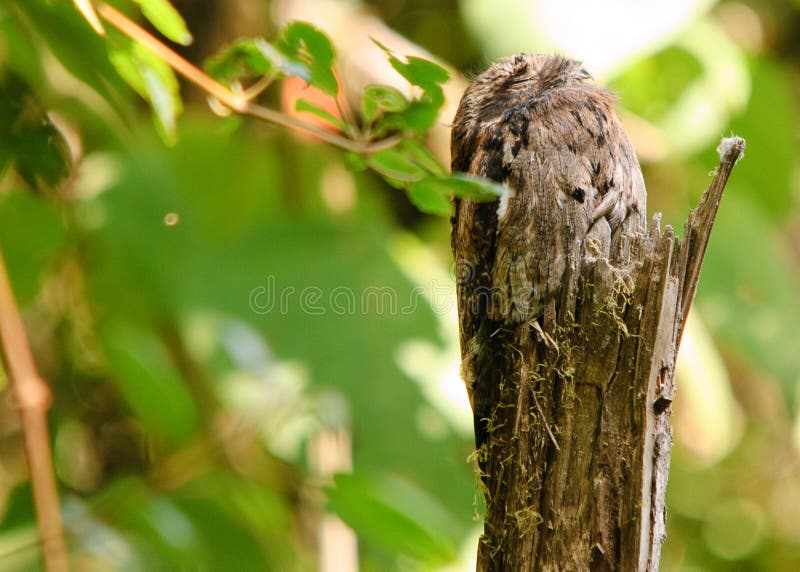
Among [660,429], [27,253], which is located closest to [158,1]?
[660,429]

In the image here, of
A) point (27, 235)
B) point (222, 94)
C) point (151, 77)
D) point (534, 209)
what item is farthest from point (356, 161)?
point (27, 235)

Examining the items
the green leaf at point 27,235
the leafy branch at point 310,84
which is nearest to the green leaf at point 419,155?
the leafy branch at point 310,84

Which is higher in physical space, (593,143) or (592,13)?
(592,13)

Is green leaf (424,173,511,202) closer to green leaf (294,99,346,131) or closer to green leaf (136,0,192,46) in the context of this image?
green leaf (294,99,346,131)

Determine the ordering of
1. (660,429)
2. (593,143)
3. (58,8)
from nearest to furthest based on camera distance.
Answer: (58,8)
(660,429)
(593,143)

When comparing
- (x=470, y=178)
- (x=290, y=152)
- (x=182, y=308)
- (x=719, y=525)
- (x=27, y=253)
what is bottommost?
(x=470, y=178)

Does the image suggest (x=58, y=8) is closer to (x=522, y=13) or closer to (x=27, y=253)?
(x=27, y=253)
